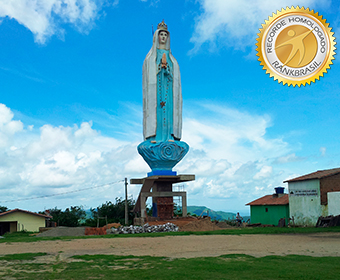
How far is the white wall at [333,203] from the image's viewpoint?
2322cm

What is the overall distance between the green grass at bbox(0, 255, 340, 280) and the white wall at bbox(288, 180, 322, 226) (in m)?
15.0

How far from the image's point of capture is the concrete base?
92.2 feet

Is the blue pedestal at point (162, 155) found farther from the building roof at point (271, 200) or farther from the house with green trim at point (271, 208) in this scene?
the house with green trim at point (271, 208)

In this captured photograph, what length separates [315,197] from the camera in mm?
25609

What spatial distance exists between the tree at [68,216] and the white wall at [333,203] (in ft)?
88.1

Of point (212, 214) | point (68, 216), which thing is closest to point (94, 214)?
point (68, 216)

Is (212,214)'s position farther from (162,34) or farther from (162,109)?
(162,34)

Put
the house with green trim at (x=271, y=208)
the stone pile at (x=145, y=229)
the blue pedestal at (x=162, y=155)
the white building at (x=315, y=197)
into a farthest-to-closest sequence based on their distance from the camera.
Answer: the house with green trim at (x=271, y=208) → the blue pedestal at (x=162, y=155) → the white building at (x=315, y=197) → the stone pile at (x=145, y=229)

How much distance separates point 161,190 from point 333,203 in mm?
12596

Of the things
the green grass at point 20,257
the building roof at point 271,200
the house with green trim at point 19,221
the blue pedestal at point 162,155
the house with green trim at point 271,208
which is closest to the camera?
the green grass at point 20,257

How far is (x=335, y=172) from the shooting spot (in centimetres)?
Answer: 2539

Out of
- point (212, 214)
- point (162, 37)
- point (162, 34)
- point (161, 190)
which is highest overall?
point (162, 34)

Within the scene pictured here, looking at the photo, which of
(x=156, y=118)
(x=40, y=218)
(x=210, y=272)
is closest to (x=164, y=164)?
(x=156, y=118)

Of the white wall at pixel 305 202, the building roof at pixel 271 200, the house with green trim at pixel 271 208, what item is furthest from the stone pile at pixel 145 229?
the building roof at pixel 271 200
